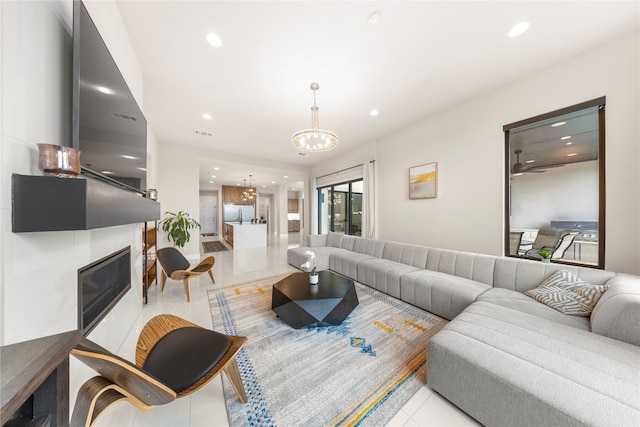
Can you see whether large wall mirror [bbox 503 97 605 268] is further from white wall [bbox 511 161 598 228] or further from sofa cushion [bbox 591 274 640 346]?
sofa cushion [bbox 591 274 640 346]

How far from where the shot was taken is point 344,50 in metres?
2.21

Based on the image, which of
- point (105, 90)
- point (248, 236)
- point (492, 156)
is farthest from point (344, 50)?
point (248, 236)

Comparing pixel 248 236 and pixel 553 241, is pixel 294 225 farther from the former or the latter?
pixel 553 241

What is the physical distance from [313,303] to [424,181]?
3003mm

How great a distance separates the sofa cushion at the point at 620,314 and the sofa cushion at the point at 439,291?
0.80 meters

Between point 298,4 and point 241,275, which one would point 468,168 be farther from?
point 241,275

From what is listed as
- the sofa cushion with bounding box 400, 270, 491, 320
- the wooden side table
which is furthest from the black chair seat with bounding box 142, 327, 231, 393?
the sofa cushion with bounding box 400, 270, 491, 320

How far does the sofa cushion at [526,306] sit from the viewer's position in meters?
1.63

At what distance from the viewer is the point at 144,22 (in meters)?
1.92

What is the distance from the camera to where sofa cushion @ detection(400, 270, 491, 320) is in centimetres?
226

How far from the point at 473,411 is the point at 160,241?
19.8 feet

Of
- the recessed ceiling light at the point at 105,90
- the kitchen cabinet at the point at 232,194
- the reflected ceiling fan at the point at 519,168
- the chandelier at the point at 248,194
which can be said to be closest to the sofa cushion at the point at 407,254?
the reflected ceiling fan at the point at 519,168

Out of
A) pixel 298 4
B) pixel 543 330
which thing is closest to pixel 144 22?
pixel 298 4

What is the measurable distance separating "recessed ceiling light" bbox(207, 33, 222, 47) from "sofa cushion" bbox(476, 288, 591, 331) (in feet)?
11.9
